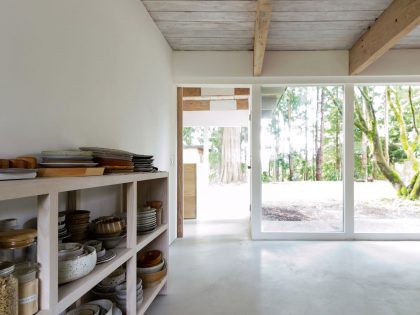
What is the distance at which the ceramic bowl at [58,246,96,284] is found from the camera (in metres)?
0.96

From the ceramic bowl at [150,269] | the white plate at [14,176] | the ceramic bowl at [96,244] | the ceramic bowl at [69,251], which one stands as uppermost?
the white plate at [14,176]

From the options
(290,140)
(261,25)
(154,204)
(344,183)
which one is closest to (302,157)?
(290,140)

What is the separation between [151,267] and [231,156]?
746 centimetres

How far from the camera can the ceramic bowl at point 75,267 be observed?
956 mm

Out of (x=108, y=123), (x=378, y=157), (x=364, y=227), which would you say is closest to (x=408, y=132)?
(x=378, y=157)

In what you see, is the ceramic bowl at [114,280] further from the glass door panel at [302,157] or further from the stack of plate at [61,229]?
the glass door panel at [302,157]

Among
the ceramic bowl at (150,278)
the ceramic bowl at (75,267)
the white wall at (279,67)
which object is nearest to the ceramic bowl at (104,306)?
the ceramic bowl at (75,267)

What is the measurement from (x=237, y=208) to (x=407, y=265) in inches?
126

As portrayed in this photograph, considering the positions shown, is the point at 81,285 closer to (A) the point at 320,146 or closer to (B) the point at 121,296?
(B) the point at 121,296

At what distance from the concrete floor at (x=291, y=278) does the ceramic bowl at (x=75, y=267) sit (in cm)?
91

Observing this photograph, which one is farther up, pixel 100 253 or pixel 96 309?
pixel 100 253

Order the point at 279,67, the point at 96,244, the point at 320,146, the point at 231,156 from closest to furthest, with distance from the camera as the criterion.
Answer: the point at 96,244 < the point at 279,67 < the point at 320,146 < the point at 231,156

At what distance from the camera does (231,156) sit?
913cm

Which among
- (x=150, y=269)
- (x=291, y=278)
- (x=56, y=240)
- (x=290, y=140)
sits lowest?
(x=291, y=278)
